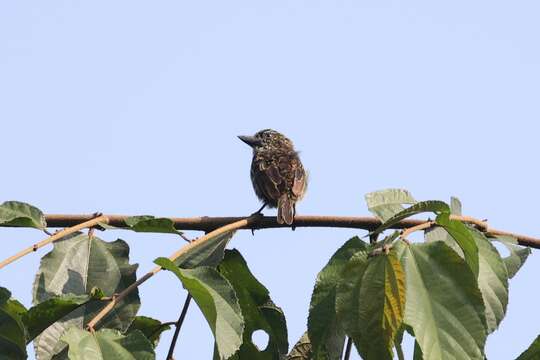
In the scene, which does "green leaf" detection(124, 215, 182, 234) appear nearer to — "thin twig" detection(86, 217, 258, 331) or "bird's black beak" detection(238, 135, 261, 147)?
"thin twig" detection(86, 217, 258, 331)

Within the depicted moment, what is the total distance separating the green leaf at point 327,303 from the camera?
7.89 ft

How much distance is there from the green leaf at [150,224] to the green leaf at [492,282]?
0.82m

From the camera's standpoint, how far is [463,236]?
2346 mm

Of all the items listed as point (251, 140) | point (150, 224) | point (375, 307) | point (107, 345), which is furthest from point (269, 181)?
point (107, 345)

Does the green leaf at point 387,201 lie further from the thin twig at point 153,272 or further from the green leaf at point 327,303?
the thin twig at point 153,272

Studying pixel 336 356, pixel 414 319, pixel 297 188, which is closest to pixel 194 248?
pixel 336 356

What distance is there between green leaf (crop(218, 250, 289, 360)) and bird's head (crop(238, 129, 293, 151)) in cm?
552

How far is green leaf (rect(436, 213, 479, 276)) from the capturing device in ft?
7.65

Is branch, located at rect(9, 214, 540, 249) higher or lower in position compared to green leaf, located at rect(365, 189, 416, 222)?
lower

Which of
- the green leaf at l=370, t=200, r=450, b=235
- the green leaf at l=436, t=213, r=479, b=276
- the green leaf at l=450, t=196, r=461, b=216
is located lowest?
the green leaf at l=436, t=213, r=479, b=276

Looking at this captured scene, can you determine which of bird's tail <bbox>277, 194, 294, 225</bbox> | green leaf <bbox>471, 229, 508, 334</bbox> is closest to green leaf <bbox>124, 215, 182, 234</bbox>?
green leaf <bbox>471, 229, 508, 334</bbox>

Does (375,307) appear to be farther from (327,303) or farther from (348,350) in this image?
(348,350)

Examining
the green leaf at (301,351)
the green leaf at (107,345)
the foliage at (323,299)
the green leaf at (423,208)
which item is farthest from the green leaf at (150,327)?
the green leaf at (423,208)

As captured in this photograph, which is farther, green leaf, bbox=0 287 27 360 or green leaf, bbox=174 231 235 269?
green leaf, bbox=174 231 235 269
